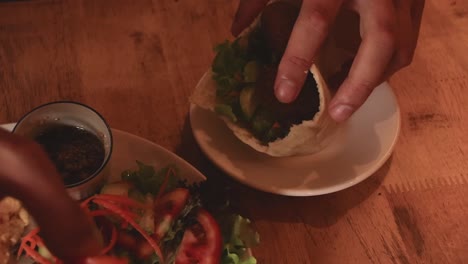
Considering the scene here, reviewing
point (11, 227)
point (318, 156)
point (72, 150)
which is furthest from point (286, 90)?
point (11, 227)

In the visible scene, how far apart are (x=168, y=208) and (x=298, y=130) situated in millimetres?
308

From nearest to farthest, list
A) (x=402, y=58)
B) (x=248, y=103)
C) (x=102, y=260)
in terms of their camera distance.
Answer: (x=102, y=260)
(x=402, y=58)
(x=248, y=103)

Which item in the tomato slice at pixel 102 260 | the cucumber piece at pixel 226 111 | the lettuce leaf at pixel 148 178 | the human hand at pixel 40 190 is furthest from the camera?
the cucumber piece at pixel 226 111

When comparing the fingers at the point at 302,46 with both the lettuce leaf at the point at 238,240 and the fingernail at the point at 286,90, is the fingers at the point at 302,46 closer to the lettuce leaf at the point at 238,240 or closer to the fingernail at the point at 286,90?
the fingernail at the point at 286,90

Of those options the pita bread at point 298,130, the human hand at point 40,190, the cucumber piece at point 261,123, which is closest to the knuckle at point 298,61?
the pita bread at point 298,130

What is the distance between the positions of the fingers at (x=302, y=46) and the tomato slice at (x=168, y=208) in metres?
0.26

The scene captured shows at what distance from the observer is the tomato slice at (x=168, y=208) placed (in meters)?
0.89

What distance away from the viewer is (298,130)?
3.35ft

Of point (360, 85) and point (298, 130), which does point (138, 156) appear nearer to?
point (298, 130)

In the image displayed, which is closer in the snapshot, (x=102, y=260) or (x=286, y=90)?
(x=102, y=260)

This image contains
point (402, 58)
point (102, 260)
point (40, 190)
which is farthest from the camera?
point (402, 58)

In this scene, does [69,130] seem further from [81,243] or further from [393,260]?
[393,260]

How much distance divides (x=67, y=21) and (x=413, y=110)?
0.93m

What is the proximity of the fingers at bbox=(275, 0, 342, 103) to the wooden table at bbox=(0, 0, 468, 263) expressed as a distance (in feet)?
0.97
